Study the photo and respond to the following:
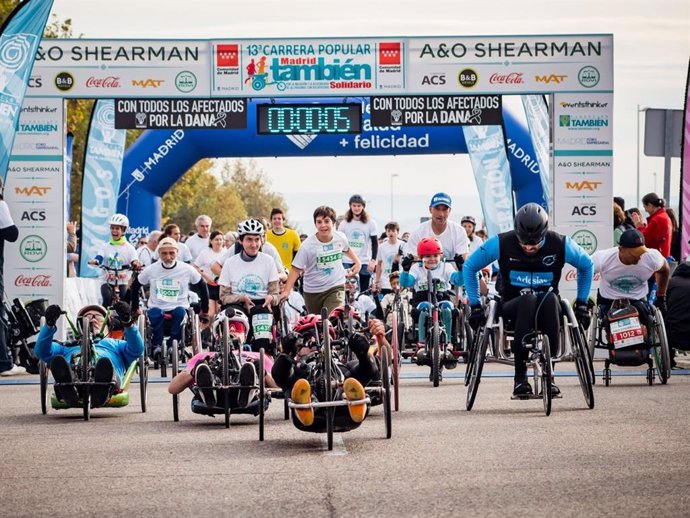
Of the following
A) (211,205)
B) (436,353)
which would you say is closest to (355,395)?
(436,353)

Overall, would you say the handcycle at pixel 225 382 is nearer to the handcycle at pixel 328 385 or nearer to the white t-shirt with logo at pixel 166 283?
the handcycle at pixel 328 385

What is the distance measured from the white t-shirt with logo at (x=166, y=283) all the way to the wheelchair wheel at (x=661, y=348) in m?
5.88

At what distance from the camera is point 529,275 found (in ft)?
43.7

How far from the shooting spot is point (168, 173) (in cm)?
3125

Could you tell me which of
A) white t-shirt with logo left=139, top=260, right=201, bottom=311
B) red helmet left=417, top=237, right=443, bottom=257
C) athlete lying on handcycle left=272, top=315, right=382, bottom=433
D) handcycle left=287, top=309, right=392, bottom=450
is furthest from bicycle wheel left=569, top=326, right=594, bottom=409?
white t-shirt with logo left=139, top=260, right=201, bottom=311

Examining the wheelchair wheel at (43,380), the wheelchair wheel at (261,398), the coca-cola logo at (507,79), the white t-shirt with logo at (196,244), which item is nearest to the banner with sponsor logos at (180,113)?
the white t-shirt with logo at (196,244)

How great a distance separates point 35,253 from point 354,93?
5.20 metres

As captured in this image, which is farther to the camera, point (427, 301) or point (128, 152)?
point (128, 152)

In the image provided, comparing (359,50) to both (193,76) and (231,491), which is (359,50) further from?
(231,491)

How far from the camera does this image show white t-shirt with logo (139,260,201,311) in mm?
18922

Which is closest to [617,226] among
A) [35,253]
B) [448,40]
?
[448,40]

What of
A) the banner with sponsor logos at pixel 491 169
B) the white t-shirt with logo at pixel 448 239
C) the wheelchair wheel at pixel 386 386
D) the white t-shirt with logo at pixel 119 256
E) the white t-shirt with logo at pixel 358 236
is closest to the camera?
the wheelchair wheel at pixel 386 386

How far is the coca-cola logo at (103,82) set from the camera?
22891 mm

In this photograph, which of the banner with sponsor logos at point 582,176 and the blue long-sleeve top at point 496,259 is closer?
the blue long-sleeve top at point 496,259
